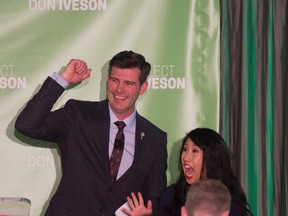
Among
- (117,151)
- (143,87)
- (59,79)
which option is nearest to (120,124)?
(117,151)

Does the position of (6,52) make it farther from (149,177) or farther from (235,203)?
(235,203)

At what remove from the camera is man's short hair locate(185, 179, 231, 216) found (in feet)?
10.5

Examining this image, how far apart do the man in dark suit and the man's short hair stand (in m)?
1.18

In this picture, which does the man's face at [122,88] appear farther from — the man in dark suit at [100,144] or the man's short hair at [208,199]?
the man's short hair at [208,199]

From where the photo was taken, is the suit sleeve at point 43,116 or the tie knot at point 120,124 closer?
the suit sleeve at point 43,116

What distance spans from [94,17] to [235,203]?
5.35 feet

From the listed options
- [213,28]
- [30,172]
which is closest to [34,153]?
[30,172]

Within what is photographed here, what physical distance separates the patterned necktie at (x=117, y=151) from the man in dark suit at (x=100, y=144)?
26 millimetres

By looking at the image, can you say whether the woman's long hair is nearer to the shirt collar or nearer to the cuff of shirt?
→ the shirt collar

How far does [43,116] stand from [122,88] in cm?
51

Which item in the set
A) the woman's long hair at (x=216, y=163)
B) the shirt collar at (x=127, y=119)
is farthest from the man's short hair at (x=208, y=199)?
the shirt collar at (x=127, y=119)

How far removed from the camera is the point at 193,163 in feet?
14.3

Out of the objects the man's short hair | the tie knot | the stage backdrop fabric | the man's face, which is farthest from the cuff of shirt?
the man's short hair

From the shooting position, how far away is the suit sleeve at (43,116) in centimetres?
432
